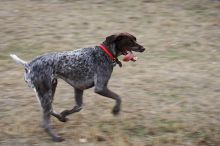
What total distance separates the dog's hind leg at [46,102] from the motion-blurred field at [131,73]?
0.12 metres

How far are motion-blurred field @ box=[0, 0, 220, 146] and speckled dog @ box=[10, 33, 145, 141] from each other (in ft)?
1.67

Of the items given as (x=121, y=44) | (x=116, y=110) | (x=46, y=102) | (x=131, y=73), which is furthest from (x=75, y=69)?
(x=131, y=73)

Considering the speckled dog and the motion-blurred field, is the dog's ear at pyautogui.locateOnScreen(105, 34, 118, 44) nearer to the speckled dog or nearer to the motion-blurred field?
the speckled dog

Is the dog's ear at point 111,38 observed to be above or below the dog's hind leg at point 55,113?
above

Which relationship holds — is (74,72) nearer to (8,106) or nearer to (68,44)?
(8,106)

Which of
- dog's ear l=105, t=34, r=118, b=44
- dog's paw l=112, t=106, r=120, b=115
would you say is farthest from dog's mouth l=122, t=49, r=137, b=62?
dog's paw l=112, t=106, r=120, b=115

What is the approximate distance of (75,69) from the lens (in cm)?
696

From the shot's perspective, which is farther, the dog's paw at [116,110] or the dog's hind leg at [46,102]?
the dog's paw at [116,110]

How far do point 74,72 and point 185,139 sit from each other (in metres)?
1.76

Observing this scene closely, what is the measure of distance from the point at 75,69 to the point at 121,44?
0.72 metres

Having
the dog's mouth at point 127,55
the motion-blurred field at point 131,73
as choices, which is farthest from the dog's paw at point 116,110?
the dog's mouth at point 127,55

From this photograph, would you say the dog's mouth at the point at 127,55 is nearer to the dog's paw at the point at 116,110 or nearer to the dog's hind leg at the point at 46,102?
the dog's paw at the point at 116,110

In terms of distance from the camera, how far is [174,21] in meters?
12.6

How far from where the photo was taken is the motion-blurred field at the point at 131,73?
7.20m
